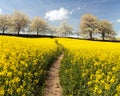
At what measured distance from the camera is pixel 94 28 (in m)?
94.0

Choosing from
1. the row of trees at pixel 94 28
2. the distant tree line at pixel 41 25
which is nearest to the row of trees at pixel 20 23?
the distant tree line at pixel 41 25

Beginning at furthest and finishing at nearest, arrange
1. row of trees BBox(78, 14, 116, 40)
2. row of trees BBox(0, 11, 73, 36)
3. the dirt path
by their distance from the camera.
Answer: row of trees BBox(0, 11, 73, 36)
row of trees BBox(78, 14, 116, 40)
the dirt path

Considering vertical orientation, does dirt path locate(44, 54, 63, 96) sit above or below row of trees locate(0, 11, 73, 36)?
below

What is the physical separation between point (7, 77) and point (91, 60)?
755 centimetres

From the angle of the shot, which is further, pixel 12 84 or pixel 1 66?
pixel 1 66

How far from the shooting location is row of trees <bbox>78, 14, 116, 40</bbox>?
92750mm

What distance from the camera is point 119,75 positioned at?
12.0 metres

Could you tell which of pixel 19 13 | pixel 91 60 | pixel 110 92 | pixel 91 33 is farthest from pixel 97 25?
pixel 110 92

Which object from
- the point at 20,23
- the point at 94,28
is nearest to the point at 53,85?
the point at 94,28

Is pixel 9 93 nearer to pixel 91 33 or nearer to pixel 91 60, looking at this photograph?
pixel 91 60

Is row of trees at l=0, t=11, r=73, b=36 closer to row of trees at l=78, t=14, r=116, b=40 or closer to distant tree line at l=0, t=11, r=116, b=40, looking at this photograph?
distant tree line at l=0, t=11, r=116, b=40

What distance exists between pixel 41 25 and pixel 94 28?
76.2 feet

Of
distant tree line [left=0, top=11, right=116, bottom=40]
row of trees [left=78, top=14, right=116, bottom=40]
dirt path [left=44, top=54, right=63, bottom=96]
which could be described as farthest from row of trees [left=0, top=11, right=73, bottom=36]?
dirt path [left=44, top=54, right=63, bottom=96]

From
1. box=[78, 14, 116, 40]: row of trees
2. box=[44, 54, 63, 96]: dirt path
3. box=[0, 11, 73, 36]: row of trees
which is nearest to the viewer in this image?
box=[44, 54, 63, 96]: dirt path
